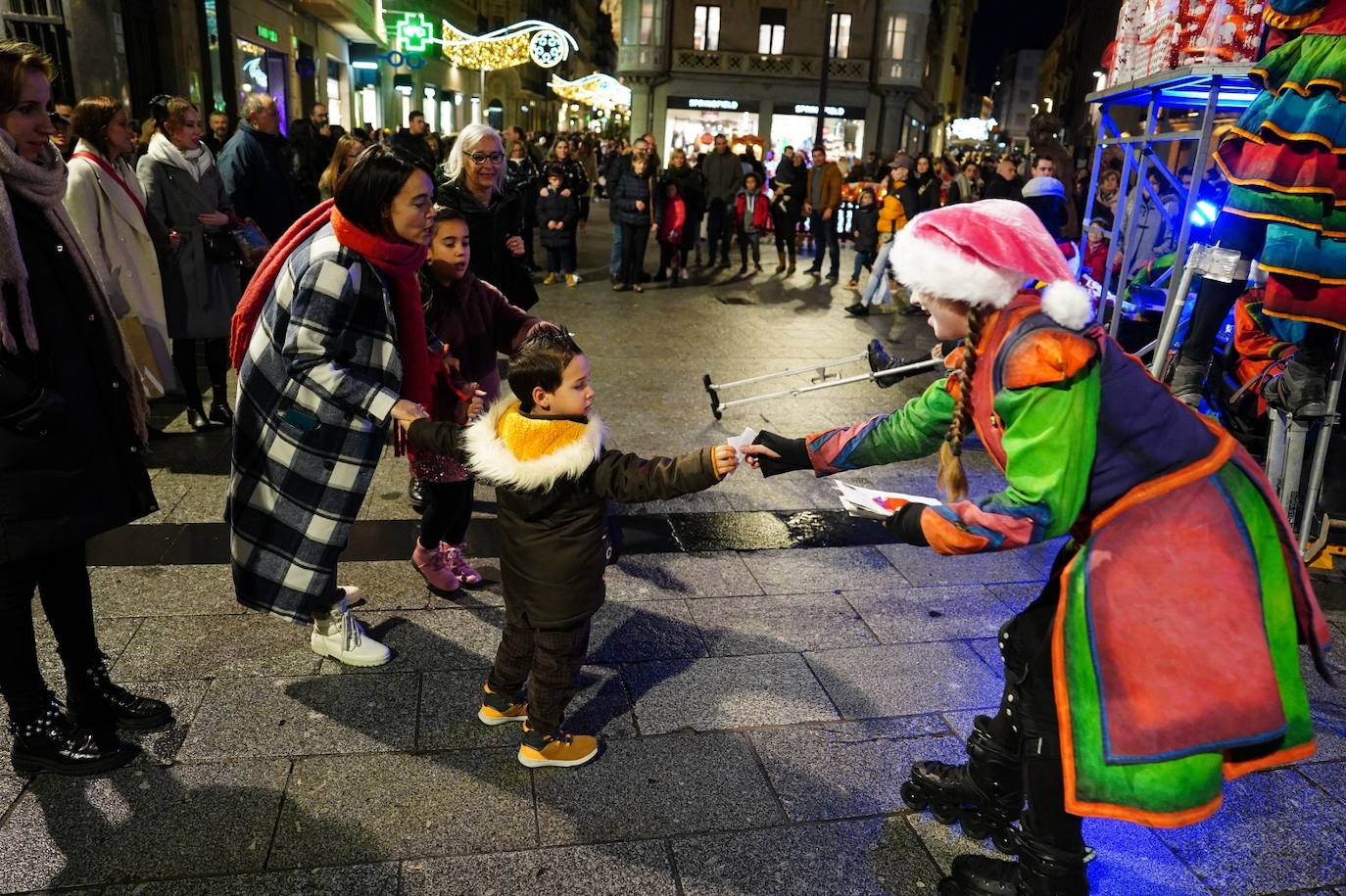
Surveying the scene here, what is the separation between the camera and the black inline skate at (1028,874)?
7.16 feet

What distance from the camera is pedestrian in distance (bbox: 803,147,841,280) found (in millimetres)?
13719

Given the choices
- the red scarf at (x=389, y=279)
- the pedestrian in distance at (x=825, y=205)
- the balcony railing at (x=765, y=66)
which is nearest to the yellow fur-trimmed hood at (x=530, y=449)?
the red scarf at (x=389, y=279)

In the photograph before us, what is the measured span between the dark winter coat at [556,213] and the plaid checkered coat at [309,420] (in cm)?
886

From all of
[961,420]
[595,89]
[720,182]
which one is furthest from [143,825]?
[595,89]

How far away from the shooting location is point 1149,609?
1.92 m

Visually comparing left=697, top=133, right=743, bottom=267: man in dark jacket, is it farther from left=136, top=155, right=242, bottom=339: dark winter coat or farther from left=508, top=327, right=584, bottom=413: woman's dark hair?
left=508, top=327, right=584, bottom=413: woman's dark hair

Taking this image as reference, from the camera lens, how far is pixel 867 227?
12.1 meters

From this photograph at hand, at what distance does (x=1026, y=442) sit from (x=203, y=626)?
3160 millimetres

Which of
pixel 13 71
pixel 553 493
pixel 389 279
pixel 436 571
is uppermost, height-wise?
pixel 13 71

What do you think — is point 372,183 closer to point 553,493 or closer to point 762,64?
point 553,493

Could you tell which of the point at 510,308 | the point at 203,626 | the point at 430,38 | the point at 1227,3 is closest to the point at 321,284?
the point at 510,308

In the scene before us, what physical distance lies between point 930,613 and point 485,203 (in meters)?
3.01

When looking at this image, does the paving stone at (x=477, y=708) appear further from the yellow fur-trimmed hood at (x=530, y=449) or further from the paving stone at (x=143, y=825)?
the yellow fur-trimmed hood at (x=530, y=449)

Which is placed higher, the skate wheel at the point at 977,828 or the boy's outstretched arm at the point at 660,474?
the boy's outstretched arm at the point at 660,474
